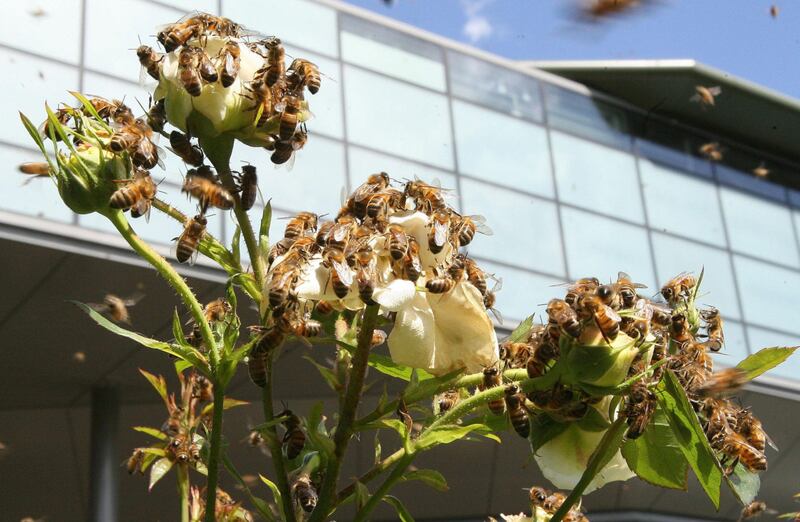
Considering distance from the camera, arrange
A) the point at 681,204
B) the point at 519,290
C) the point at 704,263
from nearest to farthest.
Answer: the point at 519,290, the point at 704,263, the point at 681,204

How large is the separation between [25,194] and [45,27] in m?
1.78

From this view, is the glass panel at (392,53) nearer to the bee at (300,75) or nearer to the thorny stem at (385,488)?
the bee at (300,75)

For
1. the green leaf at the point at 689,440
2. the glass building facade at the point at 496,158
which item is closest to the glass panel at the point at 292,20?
the glass building facade at the point at 496,158

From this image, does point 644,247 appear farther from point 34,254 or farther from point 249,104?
point 249,104

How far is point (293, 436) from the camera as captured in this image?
4.18 feet

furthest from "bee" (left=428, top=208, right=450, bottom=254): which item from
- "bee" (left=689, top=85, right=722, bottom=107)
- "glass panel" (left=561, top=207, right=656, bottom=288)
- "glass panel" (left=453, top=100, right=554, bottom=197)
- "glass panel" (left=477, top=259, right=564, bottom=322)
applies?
"bee" (left=689, top=85, right=722, bottom=107)

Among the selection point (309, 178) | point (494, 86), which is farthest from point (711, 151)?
point (309, 178)

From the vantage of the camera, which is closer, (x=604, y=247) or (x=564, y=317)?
(x=564, y=317)

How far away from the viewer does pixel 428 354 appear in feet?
3.62

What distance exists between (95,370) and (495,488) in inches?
208

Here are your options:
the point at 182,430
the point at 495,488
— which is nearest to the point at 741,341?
the point at 495,488

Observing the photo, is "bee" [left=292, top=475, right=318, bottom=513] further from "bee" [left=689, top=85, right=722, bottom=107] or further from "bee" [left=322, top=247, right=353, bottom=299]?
"bee" [left=689, top=85, right=722, bottom=107]

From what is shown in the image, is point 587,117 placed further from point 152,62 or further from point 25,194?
point 152,62

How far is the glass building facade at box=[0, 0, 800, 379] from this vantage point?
953cm
